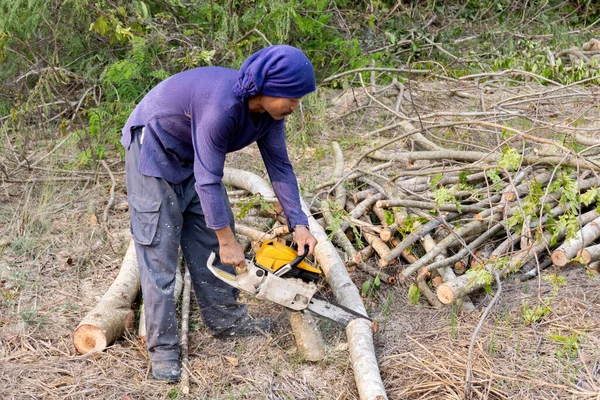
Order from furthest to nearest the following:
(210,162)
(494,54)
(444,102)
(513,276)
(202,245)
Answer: (494,54) < (444,102) < (513,276) < (202,245) < (210,162)

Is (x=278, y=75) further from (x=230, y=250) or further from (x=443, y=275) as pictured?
(x=443, y=275)

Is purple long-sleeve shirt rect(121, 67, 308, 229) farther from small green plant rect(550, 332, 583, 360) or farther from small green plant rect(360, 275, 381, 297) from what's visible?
small green plant rect(550, 332, 583, 360)

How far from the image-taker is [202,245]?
391 cm

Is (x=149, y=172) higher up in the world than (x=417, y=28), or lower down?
higher up

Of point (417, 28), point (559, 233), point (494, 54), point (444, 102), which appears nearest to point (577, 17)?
point (494, 54)

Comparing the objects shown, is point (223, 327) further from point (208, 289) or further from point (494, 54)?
point (494, 54)

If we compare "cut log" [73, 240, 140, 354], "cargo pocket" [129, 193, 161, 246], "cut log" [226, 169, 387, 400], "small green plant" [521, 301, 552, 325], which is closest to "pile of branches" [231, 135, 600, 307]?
"cut log" [226, 169, 387, 400]

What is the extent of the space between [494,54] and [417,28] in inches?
48.0

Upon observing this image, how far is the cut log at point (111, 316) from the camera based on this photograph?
3697mm

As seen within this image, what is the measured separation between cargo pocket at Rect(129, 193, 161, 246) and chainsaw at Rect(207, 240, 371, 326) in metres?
0.44

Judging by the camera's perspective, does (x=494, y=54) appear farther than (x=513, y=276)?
Yes

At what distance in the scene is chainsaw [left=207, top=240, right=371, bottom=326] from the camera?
11.1ft

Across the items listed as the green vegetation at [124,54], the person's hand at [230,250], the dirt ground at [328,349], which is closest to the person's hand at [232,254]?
the person's hand at [230,250]

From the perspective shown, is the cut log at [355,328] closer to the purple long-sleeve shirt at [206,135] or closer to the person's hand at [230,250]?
the purple long-sleeve shirt at [206,135]
